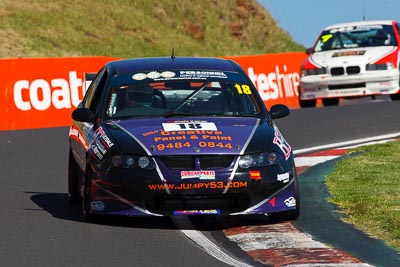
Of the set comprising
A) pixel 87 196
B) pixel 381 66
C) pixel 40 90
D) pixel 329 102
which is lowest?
pixel 329 102

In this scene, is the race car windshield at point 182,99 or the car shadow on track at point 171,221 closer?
the car shadow on track at point 171,221

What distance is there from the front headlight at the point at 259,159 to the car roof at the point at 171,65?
164 cm

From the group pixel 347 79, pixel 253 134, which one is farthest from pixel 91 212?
pixel 347 79

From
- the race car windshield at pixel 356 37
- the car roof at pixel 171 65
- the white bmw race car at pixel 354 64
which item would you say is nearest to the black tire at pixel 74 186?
the car roof at pixel 171 65

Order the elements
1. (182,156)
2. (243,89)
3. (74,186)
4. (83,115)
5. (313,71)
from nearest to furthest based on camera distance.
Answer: (182,156) < (83,115) < (243,89) < (74,186) < (313,71)

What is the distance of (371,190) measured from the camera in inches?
467

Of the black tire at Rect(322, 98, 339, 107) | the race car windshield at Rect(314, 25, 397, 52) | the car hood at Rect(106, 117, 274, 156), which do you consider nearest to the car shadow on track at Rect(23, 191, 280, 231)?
the car hood at Rect(106, 117, 274, 156)

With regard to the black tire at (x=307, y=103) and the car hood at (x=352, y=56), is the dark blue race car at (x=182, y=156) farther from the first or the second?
the black tire at (x=307, y=103)

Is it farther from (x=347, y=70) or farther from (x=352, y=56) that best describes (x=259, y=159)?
(x=352, y=56)

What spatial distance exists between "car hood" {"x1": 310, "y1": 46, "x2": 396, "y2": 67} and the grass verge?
8.09m

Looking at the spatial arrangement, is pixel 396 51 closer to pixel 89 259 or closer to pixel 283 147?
pixel 283 147

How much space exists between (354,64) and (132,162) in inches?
606

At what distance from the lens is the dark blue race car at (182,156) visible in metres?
9.52

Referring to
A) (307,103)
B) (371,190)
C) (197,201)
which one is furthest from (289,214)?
(307,103)
